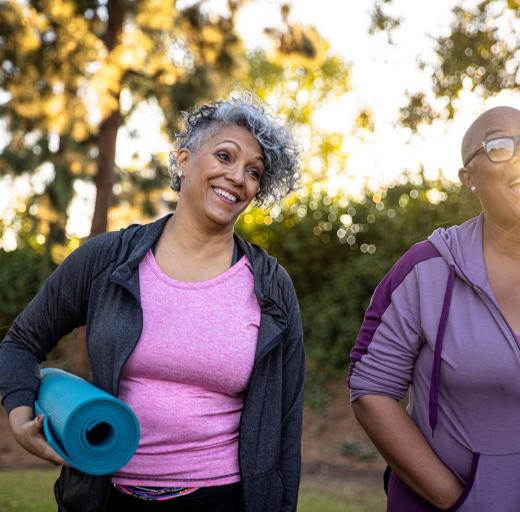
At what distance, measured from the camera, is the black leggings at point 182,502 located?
2561 millimetres

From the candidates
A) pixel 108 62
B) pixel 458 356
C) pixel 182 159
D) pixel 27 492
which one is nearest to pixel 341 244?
pixel 108 62

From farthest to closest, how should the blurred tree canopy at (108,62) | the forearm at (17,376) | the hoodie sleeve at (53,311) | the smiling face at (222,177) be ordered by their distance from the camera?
the blurred tree canopy at (108,62) → the smiling face at (222,177) → the hoodie sleeve at (53,311) → the forearm at (17,376)

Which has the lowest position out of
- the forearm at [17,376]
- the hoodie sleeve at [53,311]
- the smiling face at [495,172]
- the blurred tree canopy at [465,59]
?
the forearm at [17,376]

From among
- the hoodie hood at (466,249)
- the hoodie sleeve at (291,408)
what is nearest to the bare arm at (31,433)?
the hoodie sleeve at (291,408)

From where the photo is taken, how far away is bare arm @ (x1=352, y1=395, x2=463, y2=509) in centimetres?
237

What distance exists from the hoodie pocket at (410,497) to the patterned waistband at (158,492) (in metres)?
0.61

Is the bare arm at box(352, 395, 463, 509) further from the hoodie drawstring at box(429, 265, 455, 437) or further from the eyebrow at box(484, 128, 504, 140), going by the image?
the eyebrow at box(484, 128, 504, 140)

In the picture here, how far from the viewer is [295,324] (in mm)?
2850

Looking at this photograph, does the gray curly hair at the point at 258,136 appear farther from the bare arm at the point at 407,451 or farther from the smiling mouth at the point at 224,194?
the bare arm at the point at 407,451

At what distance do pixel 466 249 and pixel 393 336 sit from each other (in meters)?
0.36

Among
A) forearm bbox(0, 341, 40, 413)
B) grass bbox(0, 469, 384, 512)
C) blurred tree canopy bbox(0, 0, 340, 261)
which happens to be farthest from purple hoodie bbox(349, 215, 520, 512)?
blurred tree canopy bbox(0, 0, 340, 261)

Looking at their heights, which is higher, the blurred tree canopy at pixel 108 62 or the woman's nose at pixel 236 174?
the blurred tree canopy at pixel 108 62

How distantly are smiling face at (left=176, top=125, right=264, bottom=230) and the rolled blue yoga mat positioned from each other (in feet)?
2.66

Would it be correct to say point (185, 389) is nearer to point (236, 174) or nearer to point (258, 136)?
point (236, 174)
